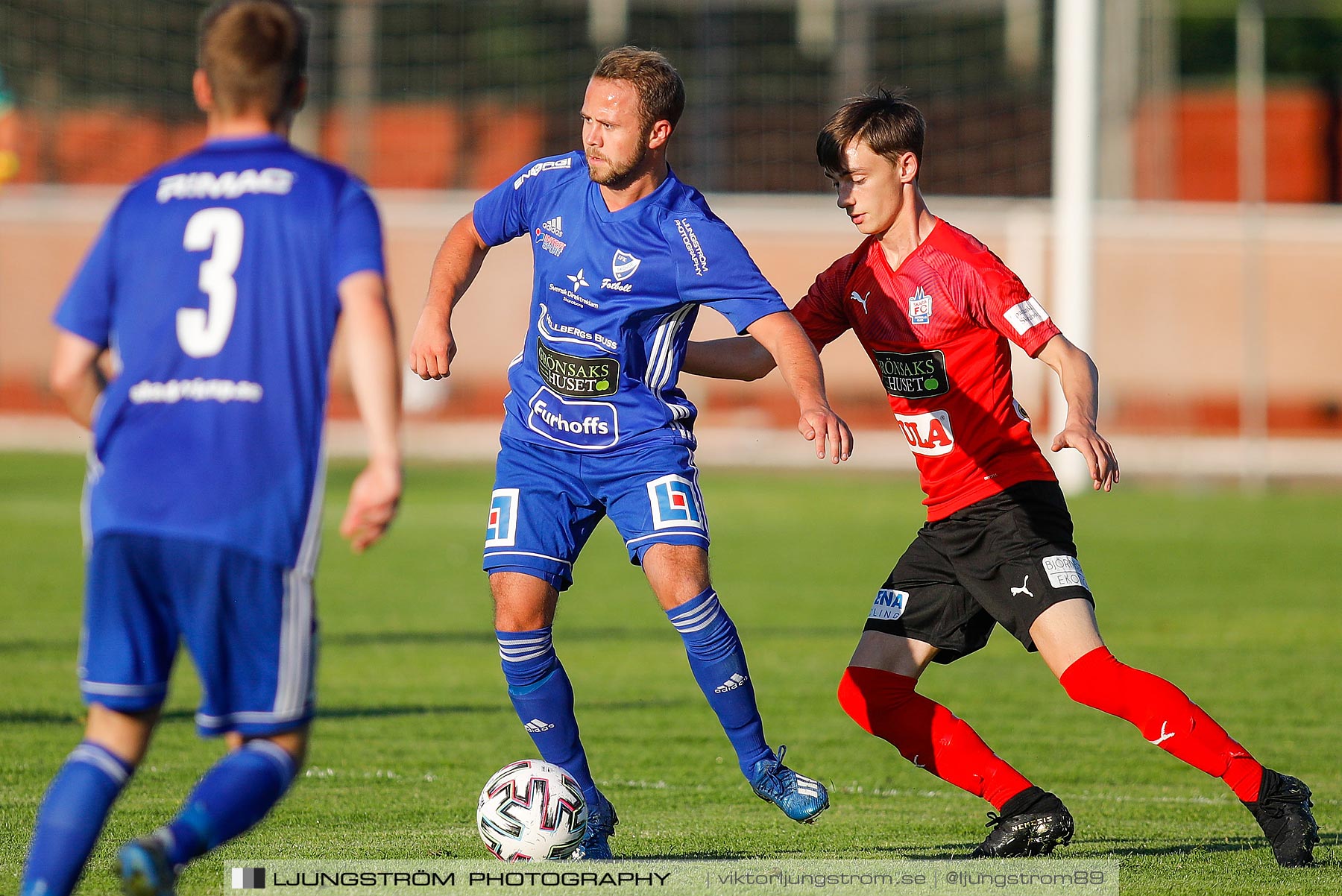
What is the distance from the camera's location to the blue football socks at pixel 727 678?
16.5ft

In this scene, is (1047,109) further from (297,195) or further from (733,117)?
(297,195)

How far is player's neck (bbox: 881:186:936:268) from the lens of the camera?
5.21 m

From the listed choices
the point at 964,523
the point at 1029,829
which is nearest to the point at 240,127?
the point at 964,523

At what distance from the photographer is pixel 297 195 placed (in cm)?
348

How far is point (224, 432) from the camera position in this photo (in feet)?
11.1

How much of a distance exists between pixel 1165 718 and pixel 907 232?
1.65 metres

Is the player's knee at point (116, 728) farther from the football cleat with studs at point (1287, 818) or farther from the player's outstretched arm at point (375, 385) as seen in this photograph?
the football cleat with studs at point (1287, 818)

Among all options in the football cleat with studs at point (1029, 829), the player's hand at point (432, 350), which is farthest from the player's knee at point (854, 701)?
the player's hand at point (432, 350)

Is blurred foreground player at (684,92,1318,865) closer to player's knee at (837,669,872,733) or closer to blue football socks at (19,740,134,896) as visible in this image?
player's knee at (837,669,872,733)

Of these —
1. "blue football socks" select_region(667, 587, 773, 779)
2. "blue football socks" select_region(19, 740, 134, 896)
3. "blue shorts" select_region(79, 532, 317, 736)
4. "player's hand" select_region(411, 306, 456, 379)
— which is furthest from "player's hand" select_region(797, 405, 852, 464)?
"blue football socks" select_region(19, 740, 134, 896)

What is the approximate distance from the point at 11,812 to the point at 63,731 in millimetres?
1795

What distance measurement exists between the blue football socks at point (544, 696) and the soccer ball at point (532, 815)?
0.33 feet

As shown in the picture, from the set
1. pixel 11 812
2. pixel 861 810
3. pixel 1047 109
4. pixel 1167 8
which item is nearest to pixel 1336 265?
pixel 1047 109

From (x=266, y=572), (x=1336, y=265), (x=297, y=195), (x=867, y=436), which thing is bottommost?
(x=867, y=436)
